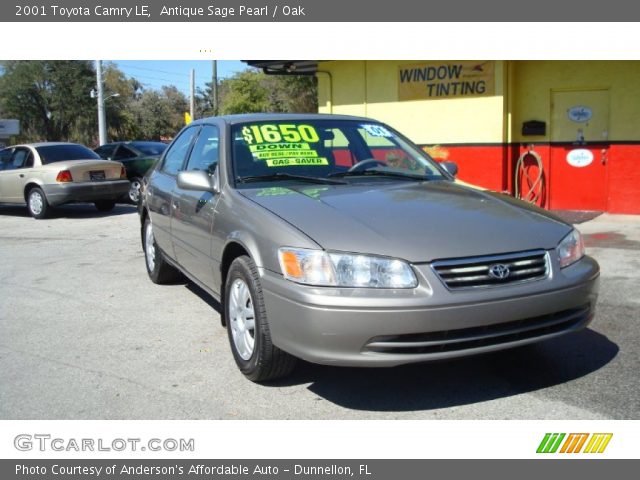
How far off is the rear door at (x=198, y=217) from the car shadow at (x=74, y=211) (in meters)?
8.43

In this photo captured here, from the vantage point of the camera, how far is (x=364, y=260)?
10.8 feet

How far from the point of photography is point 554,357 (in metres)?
4.30

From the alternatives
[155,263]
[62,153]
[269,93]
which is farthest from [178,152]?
[269,93]

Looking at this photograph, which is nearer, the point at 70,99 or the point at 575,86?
the point at 575,86

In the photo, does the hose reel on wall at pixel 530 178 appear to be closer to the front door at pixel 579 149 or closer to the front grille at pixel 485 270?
the front door at pixel 579 149

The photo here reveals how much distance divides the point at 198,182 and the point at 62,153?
10.0m

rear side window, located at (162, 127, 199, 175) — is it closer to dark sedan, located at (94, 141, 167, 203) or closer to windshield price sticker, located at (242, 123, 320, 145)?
windshield price sticker, located at (242, 123, 320, 145)

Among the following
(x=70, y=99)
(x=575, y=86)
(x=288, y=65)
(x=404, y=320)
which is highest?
(x=70, y=99)

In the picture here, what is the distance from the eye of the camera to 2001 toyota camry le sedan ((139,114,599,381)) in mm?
3254

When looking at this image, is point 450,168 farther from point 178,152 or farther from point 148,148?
point 148,148

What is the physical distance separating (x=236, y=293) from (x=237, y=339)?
0.29m

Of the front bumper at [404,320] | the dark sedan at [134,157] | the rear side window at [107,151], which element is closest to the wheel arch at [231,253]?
the front bumper at [404,320]

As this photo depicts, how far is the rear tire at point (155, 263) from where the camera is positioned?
21.2 ft

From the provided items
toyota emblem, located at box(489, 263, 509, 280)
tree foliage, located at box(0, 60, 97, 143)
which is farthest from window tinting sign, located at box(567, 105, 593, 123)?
tree foliage, located at box(0, 60, 97, 143)
